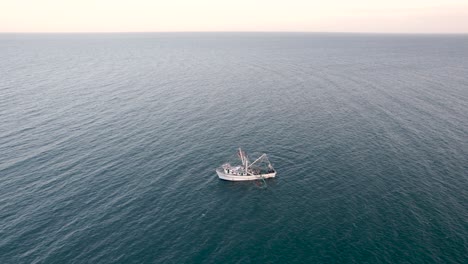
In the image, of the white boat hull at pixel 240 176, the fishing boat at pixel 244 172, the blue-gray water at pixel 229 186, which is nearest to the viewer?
the blue-gray water at pixel 229 186

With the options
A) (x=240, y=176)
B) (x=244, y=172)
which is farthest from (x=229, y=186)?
(x=244, y=172)

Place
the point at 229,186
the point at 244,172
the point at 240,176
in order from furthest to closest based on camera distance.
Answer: the point at 244,172, the point at 240,176, the point at 229,186

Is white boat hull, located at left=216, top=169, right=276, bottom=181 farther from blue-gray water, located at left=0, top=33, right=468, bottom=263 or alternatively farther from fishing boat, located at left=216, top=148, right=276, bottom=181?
blue-gray water, located at left=0, top=33, right=468, bottom=263

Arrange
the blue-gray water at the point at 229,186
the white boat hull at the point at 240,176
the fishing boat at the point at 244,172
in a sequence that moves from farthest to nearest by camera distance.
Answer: the fishing boat at the point at 244,172, the white boat hull at the point at 240,176, the blue-gray water at the point at 229,186

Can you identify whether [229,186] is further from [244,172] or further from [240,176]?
[244,172]

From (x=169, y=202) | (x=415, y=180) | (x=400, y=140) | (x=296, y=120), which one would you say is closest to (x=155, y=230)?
(x=169, y=202)

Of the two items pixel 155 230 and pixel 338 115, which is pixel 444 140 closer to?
pixel 338 115

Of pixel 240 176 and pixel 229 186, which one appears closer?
pixel 229 186

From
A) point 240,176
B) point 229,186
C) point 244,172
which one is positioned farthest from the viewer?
point 244,172

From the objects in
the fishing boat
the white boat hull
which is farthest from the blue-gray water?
the fishing boat

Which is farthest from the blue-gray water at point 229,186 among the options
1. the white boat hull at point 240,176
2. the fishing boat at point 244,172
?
the fishing boat at point 244,172

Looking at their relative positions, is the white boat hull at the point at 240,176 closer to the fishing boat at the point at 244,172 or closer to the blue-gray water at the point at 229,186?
the fishing boat at the point at 244,172
